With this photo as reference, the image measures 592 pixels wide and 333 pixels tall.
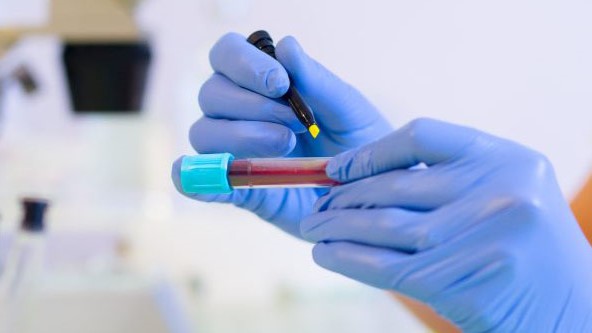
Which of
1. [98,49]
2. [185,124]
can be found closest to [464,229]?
[98,49]

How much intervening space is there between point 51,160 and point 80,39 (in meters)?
0.75

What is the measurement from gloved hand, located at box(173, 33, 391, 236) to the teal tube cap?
0.21ft

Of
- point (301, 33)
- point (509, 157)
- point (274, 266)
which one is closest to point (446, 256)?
point (509, 157)

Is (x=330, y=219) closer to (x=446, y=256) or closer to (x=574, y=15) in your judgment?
(x=446, y=256)

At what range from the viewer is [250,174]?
550 millimetres

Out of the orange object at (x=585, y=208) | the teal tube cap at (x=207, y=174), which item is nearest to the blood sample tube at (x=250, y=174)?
the teal tube cap at (x=207, y=174)

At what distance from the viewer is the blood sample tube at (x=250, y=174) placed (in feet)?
1.78

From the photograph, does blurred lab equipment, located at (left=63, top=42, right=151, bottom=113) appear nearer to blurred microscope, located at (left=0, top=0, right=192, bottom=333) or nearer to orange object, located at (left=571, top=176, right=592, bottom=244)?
blurred microscope, located at (left=0, top=0, right=192, bottom=333)

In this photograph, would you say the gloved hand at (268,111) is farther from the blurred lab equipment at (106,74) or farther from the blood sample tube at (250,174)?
the blurred lab equipment at (106,74)

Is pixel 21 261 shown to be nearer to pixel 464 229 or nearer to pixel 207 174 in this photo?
pixel 207 174

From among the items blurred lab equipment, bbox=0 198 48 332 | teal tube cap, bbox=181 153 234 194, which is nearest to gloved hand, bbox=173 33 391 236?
teal tube cap, bbox=181 153 234 194

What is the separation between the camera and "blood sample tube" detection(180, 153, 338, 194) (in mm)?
542

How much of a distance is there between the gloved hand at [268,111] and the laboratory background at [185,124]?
0.20 meters

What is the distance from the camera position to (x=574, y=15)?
3.92ft
